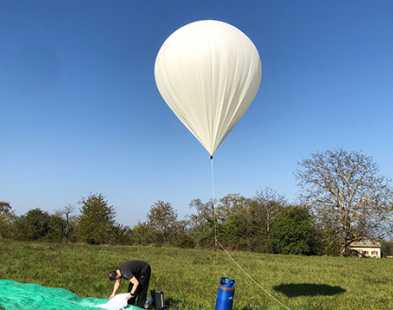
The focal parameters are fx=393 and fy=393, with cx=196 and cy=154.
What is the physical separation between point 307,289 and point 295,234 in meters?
22.3

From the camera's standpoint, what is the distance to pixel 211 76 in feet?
30.3

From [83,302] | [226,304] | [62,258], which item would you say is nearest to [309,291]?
[226,304]

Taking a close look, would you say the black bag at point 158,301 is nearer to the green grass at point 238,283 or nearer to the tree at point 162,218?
the green grass at point 238,283

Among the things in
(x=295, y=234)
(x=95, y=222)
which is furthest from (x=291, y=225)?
(x=95, y=222)

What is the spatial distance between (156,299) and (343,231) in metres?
32.7

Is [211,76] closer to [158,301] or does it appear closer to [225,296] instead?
[225,296]

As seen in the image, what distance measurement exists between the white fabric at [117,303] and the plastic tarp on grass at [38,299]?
0.11 meters

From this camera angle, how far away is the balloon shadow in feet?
37.4

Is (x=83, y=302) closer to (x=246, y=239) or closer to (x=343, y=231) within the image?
(x=246, y=239)

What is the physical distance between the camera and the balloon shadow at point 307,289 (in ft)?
37.4

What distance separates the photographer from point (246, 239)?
3788cm

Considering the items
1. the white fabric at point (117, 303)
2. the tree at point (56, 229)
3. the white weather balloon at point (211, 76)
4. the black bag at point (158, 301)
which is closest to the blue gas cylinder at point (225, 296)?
the black bag at point (158, 301)

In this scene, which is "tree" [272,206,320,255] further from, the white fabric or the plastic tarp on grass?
the white fabric

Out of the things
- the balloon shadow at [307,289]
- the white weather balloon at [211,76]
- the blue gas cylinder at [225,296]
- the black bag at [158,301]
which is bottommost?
the balloon shadow at [307,289]
